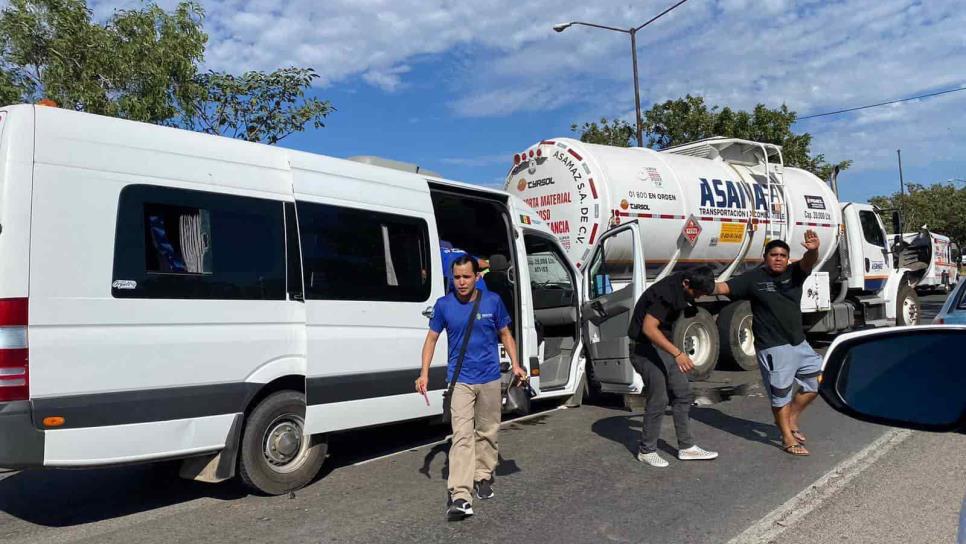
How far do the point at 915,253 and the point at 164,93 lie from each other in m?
14.5

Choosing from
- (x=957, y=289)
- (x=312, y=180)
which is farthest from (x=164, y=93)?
(x=957, y=289)

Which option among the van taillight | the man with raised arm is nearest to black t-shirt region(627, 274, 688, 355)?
the man with raised arm

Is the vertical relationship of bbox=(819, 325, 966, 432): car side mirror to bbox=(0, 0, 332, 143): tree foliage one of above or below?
below

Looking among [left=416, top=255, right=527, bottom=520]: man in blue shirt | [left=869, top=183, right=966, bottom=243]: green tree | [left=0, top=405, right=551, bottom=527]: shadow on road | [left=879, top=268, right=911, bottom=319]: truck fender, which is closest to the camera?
[left=416, top=255, right=527, bottom=520]: man in blue shirt

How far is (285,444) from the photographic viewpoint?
16.6 ft

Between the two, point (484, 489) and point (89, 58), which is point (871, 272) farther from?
point (89, 58)

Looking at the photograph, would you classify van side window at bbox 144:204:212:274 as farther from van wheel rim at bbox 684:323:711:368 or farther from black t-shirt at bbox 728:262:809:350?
van wheel rim at bbox 684:323:711:368

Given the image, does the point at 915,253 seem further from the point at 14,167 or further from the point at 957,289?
the point at 14,167

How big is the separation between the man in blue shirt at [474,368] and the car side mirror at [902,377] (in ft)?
9.29

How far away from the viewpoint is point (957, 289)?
5.24 metres

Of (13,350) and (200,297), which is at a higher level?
(200,297)

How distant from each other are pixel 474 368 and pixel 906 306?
39.9 ft

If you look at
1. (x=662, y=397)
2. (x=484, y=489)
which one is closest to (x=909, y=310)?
(x=662, y=397)

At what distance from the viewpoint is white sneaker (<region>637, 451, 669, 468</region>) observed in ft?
18.1
